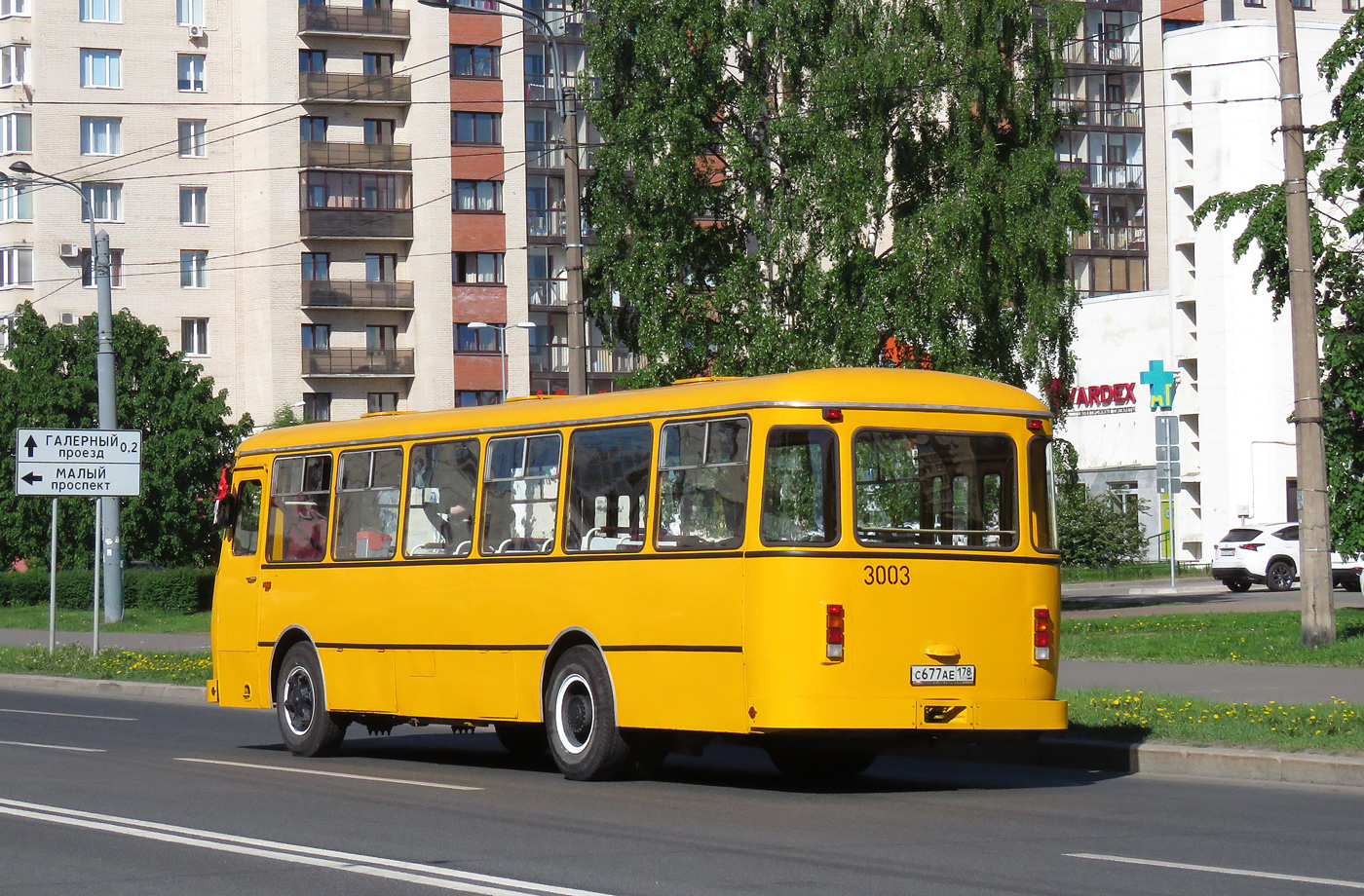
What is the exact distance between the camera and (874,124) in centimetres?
3784

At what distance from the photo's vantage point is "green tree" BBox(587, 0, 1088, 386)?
122ft

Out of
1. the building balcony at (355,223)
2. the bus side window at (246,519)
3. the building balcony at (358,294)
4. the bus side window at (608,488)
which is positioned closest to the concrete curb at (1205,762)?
the bus side window at (608,488)

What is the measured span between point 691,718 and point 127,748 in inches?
242

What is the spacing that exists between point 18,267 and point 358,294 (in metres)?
12.9

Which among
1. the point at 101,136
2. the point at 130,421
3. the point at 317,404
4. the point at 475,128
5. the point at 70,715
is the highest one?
the point at 475,128

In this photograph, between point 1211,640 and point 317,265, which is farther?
point 317,265

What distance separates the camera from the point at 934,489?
13.5m

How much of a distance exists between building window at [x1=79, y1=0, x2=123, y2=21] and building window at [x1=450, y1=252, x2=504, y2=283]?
16.1 meters

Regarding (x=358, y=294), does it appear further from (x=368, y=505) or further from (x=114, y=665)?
(x=368, y=505)

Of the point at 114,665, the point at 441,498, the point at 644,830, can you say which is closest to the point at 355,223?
the point at 114,665

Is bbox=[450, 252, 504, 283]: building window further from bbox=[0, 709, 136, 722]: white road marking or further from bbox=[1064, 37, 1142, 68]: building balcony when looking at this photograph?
bbox=[0, 709, 136, 722]: white road marking

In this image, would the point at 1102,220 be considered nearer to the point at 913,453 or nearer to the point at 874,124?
the point at 874,124

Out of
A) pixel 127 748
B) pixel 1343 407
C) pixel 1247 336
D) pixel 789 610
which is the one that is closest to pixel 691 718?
pixel 789 610

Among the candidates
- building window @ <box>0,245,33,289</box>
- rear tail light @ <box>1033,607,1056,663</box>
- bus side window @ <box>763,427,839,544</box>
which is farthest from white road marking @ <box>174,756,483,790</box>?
building window @ <box>0,245,33,289</box>
